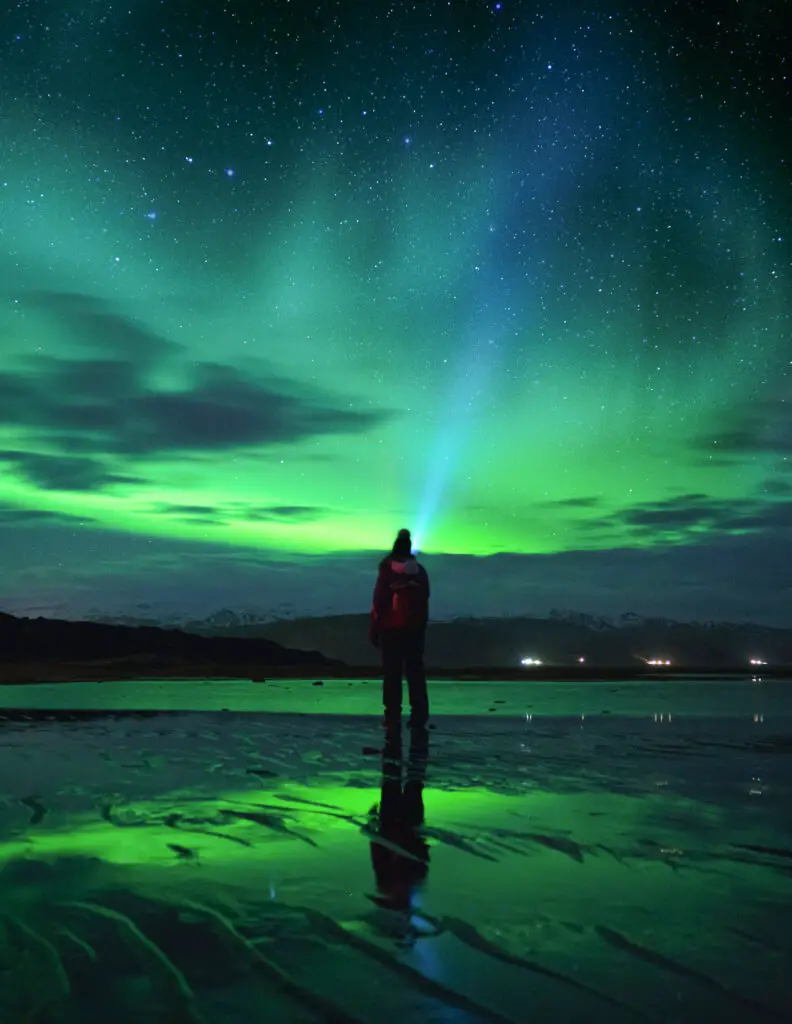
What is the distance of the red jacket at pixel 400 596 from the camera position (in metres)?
13.9

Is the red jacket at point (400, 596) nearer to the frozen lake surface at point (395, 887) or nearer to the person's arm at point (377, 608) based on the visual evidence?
the person's arm at point (377, 608)

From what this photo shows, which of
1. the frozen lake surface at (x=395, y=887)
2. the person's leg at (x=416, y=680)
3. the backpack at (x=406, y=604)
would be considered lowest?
the frozen lake surface at (x=395, y=887)

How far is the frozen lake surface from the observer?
3254mm

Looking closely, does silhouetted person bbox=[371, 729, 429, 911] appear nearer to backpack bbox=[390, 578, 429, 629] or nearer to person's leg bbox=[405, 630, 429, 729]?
backpack bbox=[390, 578, 429, 629]

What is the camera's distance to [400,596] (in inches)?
548

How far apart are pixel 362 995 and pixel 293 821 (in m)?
3.36

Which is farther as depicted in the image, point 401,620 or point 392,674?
point 392,674

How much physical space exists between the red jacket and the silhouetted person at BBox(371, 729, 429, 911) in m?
4.12

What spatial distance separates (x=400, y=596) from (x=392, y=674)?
3.43 feet

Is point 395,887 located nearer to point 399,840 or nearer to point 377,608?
point 399,840

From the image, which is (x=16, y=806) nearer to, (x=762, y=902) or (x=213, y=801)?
(x=213, y=801)

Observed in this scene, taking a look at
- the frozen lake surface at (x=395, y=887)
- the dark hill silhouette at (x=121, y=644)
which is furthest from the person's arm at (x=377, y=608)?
the dark hill silhouette at (x=121, y=644)

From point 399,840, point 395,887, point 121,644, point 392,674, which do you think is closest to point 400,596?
point 392,674

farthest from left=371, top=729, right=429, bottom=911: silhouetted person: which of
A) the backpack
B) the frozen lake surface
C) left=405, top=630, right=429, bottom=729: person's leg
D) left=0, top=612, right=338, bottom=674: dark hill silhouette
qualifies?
left=0, top=612, right=338, bottom=674: dark hill silhouette
